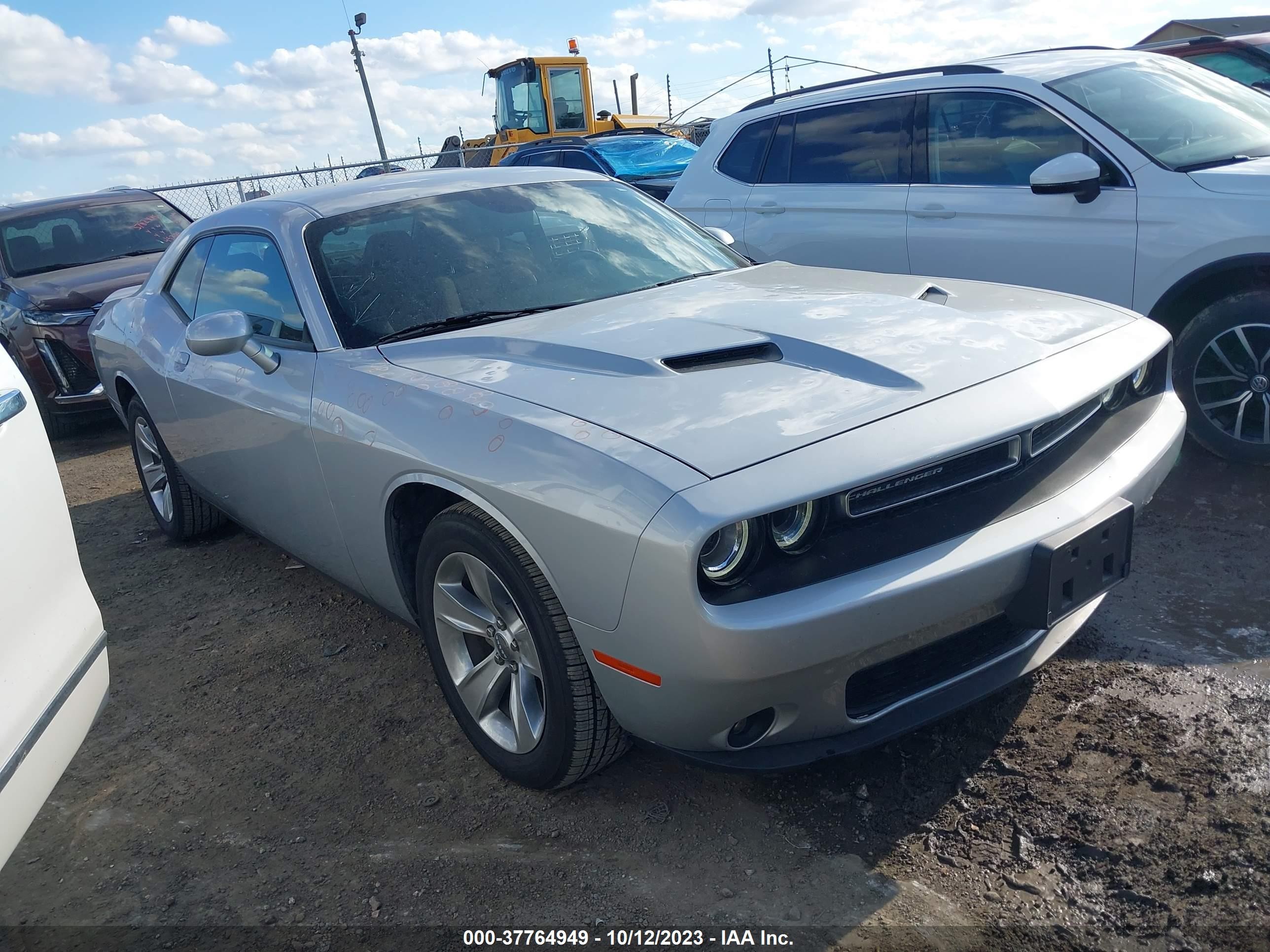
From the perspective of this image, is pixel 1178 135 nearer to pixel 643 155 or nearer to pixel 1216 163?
→ pixel 1216 163

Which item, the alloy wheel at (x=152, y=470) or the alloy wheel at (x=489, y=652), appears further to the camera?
the alloy wheel at (x=152, y=470)

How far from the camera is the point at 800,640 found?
2.05 meters

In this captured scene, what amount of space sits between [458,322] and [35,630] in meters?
1.51

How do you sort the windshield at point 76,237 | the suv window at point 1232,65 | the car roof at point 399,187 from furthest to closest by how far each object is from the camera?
the windshield at point 76,237, the suv window at point 1232,65, the car roof at point 399,187

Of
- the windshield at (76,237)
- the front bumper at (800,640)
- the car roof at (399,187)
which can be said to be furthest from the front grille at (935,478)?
the windshield at (76,237)

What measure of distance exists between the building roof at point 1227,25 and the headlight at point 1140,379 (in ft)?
67.8

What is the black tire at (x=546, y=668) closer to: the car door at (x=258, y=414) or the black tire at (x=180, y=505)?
the car door at (x=258, y=414)

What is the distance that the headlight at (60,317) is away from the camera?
A: 745 centimetres

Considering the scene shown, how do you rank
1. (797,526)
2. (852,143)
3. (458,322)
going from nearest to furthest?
(797,526), (458,322), (852,143)

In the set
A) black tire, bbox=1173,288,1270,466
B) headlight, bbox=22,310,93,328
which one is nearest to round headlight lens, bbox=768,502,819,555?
black tire, bbox=1173,288,1270,466

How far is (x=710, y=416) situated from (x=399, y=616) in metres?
1.36

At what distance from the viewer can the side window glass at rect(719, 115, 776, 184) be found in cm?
595

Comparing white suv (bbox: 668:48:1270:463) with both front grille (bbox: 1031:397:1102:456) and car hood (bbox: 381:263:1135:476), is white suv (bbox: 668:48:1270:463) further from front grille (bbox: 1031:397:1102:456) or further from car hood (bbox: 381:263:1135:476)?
front grille (bbox: 1031:397:1102:456)

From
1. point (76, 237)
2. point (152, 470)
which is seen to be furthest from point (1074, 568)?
point (76, 237)
